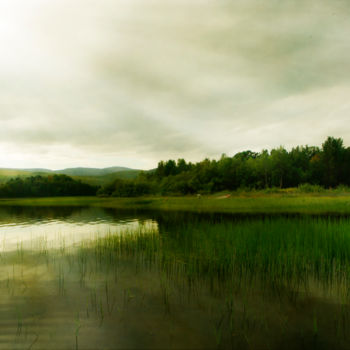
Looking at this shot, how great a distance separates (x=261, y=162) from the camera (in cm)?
7681

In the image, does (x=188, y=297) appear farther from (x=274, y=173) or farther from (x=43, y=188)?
(x=43, y=188)

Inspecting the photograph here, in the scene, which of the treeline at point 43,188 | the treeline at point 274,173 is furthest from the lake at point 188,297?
the treeline at point 43,188

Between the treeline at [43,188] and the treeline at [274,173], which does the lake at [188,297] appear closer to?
the treeline at [274,173]

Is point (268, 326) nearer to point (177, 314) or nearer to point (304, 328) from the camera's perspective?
point (304, 328)

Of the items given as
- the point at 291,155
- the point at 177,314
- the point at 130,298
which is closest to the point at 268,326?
the point at 177,314

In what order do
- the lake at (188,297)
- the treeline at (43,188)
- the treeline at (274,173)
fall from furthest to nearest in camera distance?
the treeline at (43,188) < the treeline at (274,173) < the lake at (188,297)

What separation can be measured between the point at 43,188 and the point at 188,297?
4700 inches

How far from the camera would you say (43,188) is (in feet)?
358

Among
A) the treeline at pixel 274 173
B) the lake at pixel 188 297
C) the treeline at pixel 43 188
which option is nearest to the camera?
the lake at pixel 188 297

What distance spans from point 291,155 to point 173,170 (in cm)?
5413

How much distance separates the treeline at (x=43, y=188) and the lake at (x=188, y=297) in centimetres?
10833

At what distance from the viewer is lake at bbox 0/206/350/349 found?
525cm

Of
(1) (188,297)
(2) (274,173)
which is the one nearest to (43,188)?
(2) (274,173)

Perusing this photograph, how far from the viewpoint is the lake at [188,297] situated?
207 inches
